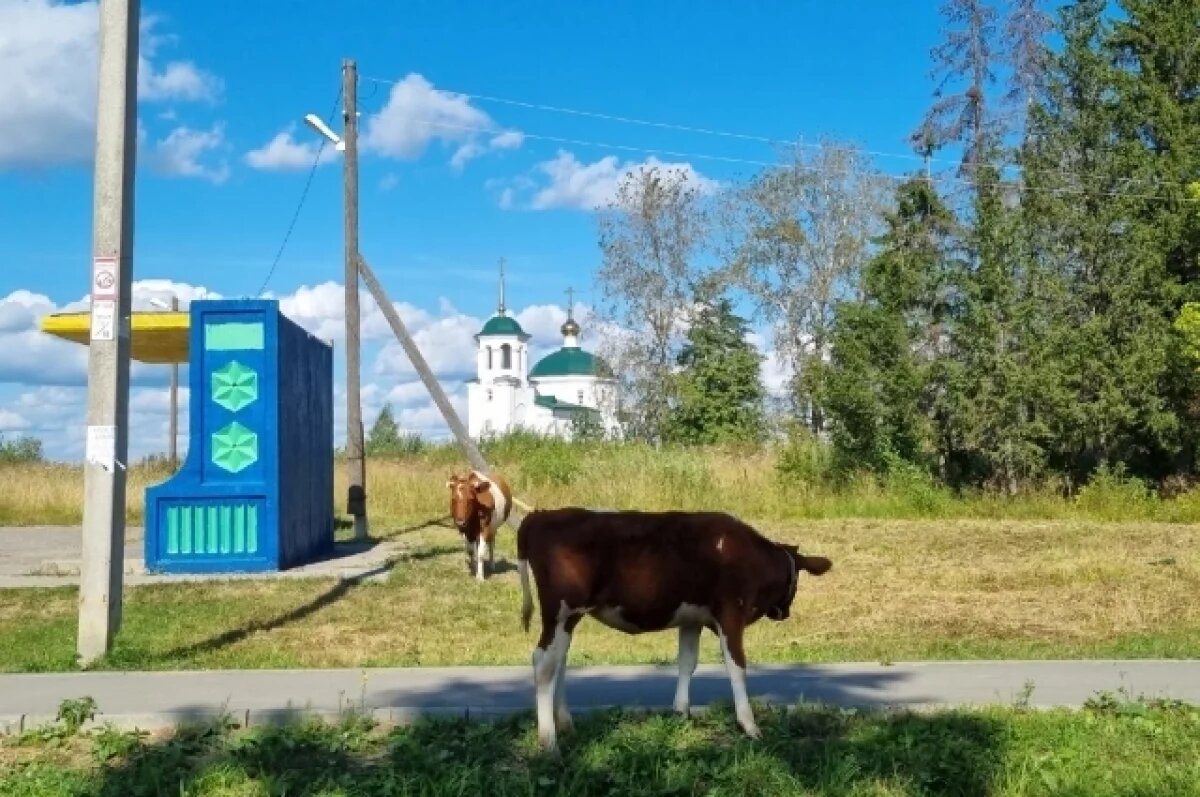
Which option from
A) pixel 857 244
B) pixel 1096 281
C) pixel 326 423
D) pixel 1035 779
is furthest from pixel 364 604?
pixel 857 244

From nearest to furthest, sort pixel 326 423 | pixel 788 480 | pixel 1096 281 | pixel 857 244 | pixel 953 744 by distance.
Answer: pixel 953 744 → pixel 326 423 → pixel 1096 281 → pixel 788 480 → pixel 857 244

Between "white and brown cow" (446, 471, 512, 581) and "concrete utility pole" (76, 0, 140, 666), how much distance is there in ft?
23.6

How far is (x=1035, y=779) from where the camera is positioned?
21.2 ft

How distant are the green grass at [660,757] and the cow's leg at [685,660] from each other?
0.11 meters

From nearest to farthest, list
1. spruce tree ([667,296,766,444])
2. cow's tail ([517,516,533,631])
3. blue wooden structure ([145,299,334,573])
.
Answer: cow's tail ([517,516,533,631])
blue wooden structure ([145,299,334,573])
spruce tree ([667,296,766,444])

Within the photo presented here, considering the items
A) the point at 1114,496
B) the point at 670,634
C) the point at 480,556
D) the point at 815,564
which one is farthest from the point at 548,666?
the point at 1114,496

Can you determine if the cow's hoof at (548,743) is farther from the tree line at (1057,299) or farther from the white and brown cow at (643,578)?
the tree line at (1057,299)

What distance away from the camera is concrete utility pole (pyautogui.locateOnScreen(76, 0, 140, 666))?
10328mm

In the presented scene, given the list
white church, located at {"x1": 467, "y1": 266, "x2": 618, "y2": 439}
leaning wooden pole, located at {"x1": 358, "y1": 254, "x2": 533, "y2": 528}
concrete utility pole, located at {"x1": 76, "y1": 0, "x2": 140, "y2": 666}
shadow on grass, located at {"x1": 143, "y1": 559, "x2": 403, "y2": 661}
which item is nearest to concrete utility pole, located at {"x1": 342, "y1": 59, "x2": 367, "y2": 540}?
leaning wooden pole, located at {"x1": 358, "y1": 254, "x2": 533, "y2": 528}

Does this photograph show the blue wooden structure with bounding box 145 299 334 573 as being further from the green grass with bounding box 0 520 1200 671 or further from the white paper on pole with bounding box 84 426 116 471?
the white paper on pole with bounding box 84 426 116 471

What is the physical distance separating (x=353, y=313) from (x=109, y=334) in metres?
Result: 13.7

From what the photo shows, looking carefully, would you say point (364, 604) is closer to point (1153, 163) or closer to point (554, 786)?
point (554, 786)

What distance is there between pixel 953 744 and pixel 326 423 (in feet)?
53.5

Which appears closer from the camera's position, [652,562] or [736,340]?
[652,562]
